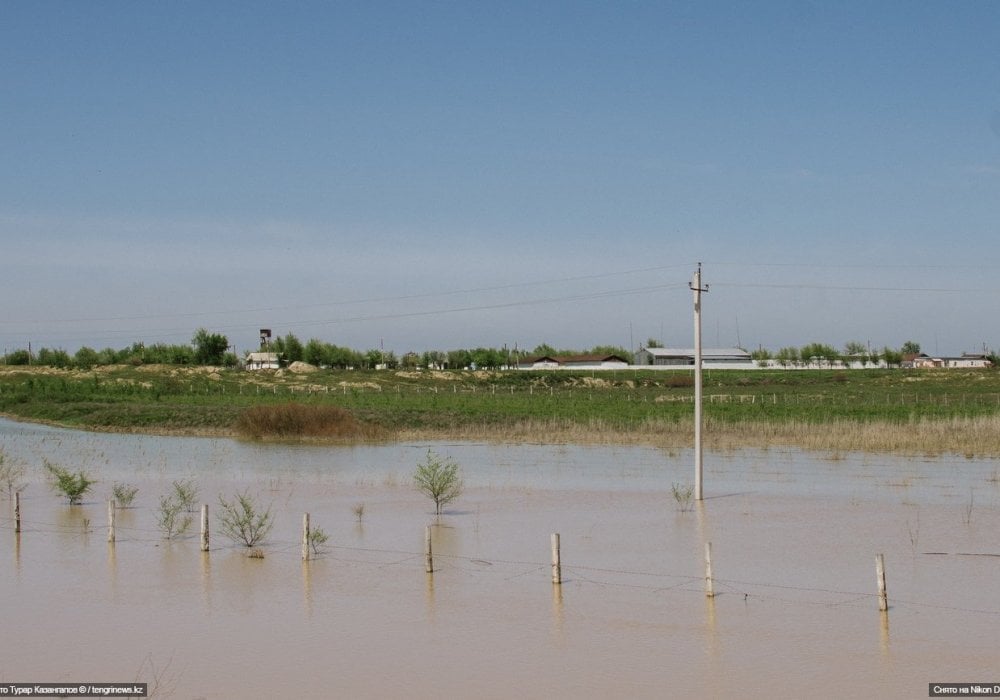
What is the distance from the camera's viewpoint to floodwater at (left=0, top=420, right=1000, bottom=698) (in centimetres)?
1170

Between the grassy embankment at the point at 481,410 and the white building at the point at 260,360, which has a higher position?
the white building at the point at 260,360

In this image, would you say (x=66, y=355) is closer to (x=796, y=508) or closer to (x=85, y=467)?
(x=85, y=467)

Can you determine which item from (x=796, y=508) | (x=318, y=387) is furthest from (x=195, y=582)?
(x=318, y=387)

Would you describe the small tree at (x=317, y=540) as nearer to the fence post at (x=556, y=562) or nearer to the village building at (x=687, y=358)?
the fence post at (x=556, y=562)

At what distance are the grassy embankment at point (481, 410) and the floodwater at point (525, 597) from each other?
13.0m

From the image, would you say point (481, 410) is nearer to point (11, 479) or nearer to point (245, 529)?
point (11, 479)

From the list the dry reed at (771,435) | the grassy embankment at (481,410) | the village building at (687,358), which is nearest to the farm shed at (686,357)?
the village building at (687,358)

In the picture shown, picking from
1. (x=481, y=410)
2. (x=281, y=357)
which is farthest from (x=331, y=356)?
(x=481, y=410)

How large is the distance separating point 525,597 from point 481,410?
43692mm

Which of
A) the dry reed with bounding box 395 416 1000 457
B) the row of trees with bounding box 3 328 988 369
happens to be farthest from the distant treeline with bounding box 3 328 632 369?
the dry reed with bounding box 395 416 1000 457

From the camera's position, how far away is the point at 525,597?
15078 mm

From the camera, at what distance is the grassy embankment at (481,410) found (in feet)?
133

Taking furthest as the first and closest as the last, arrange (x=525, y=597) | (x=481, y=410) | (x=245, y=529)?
(x=481, y=410) → (x=245, y=529) → (x=525, y=597)

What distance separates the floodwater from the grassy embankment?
13.0 meters
